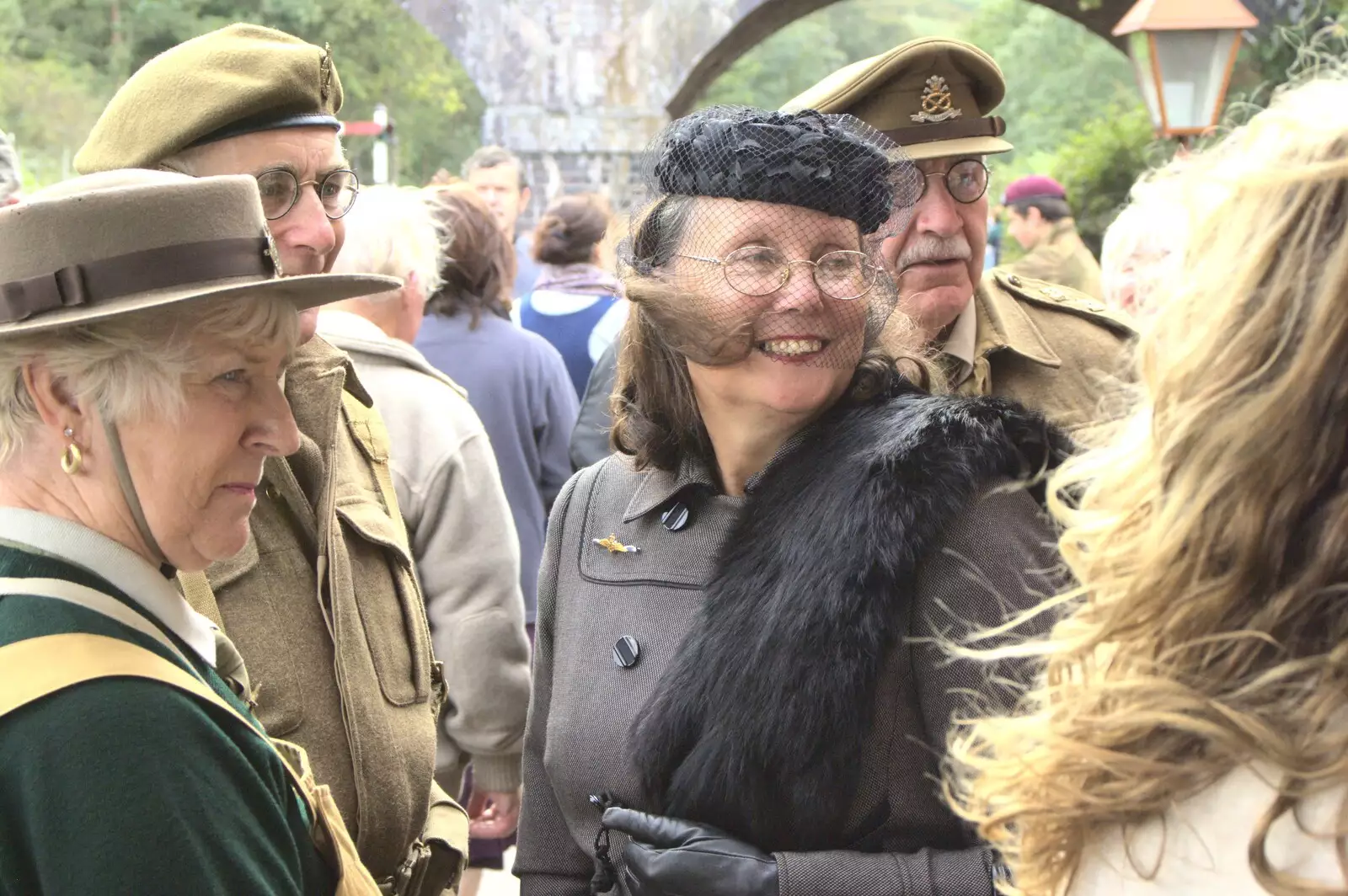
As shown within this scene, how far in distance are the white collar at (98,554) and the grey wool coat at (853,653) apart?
70 cm

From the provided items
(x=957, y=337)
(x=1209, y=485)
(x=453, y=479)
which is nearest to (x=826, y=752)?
(x=1209, y=485)

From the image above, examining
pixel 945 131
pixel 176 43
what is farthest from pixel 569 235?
pixel 176 43

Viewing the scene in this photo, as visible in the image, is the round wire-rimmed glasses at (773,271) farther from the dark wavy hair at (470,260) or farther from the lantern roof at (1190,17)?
the lantern roof at (1190,17)

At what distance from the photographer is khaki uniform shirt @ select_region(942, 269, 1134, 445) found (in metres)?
3.12

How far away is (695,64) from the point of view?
1386 cm

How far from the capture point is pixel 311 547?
269cm

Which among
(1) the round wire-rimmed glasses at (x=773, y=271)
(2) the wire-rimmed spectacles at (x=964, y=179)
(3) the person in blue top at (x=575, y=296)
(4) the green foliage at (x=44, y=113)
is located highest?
(1) the round wire-rimmed glasses at (x=773, y=271)

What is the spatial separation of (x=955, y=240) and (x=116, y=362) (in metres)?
1.82

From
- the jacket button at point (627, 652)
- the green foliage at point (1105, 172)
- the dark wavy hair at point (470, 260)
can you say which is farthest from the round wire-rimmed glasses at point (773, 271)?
the green foliage at point (1105, 172)

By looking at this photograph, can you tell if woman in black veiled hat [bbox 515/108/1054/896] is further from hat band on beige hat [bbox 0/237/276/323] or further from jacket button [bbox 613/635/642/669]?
hat band on beige hat [bbox 0/237/276/323]

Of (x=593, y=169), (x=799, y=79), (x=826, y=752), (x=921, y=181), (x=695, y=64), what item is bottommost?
(x=799, y=79)

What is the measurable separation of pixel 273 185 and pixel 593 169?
11359 mm

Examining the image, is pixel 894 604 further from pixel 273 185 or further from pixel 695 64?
pixel 695 64

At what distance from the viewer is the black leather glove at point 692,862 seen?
6.56 feet
